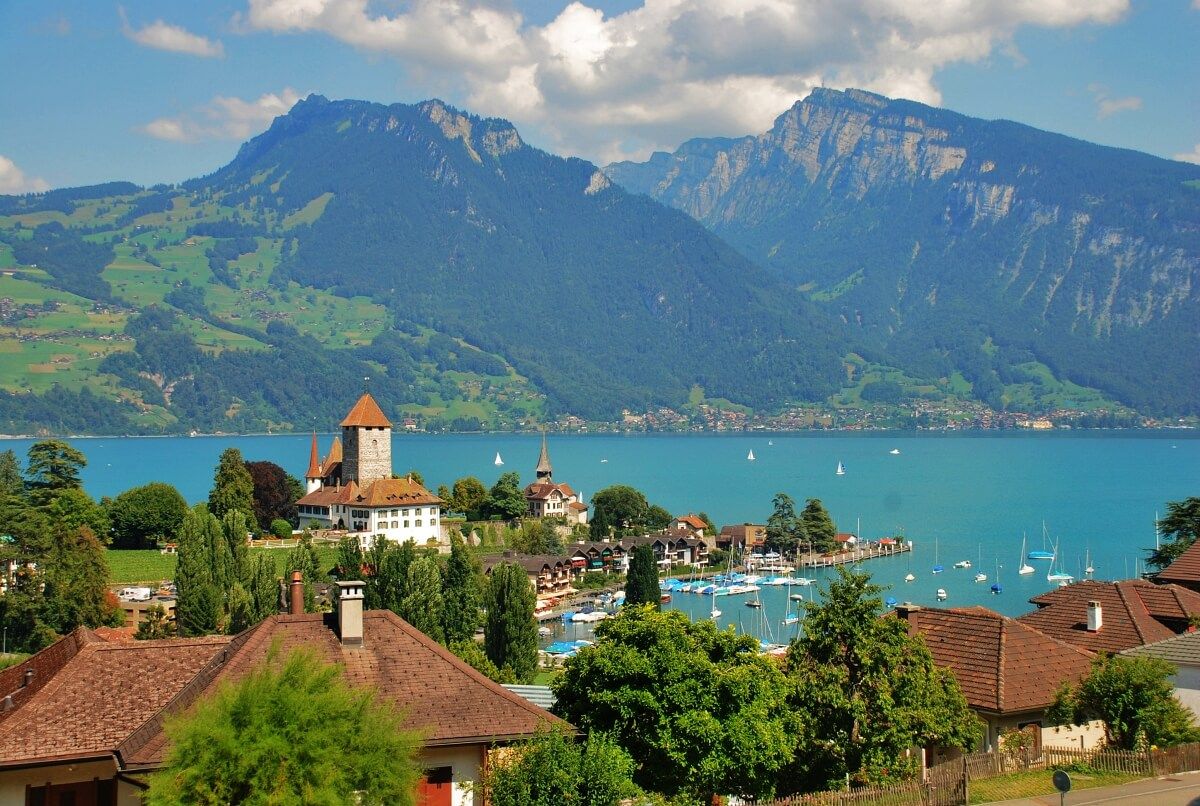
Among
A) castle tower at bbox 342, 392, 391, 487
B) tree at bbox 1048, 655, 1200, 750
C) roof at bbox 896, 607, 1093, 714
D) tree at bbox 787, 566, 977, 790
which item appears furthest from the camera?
castle tower at bbox 342, 392, 391, 487

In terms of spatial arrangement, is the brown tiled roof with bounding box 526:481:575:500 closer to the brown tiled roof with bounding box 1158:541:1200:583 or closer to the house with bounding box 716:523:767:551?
the house with bounding box 716:523:767:551

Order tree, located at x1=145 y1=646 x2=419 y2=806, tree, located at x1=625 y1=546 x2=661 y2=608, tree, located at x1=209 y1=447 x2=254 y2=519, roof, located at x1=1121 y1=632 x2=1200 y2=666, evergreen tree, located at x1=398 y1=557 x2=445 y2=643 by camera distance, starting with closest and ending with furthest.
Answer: tree, located at x1=145 y1=646 x2=419 y2=806
roof, located at x1=1121 y1=632 x2=1200 y2=666
evergreen tree, located at x1=398 y1=557 x2=445 y2=643
tree, located at x1=625 y1=546 x2=661 y2=608
tree, located at x1=209 y1=447 x2=254 y2=519

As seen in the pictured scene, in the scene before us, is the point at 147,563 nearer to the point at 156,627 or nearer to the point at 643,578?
the point at 156,627

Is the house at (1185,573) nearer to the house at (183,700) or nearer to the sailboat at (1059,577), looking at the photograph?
the house at (183,700)

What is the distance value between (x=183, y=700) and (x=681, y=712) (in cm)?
719

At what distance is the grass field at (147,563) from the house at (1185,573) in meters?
42.3

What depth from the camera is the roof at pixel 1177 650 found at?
919 inches

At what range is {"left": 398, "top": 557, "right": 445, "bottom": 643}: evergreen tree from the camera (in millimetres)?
44812

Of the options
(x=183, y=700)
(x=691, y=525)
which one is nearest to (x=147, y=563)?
(x=691, y=525)

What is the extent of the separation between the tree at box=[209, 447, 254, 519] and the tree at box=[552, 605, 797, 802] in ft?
221

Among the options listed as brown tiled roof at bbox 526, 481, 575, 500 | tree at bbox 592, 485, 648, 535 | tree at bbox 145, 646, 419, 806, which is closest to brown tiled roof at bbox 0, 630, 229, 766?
tree at bbox 145, 646, 419, 806

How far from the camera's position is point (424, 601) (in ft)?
151

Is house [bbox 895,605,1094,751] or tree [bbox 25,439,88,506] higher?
tree [bbox 25,439,88,506]

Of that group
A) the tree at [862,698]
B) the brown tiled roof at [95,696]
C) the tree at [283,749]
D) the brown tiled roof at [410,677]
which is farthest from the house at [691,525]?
the tree at [283,749]
